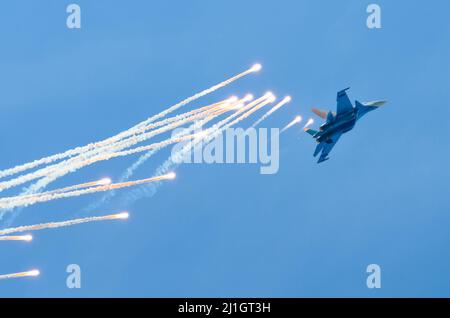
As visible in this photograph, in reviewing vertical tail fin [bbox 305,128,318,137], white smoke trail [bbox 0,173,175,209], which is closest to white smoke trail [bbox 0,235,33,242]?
white smoke trail [bbox 0,173,175,209]

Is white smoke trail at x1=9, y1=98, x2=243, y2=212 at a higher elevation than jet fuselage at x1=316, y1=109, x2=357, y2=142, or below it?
below

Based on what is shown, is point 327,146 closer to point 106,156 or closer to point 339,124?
point 339,124

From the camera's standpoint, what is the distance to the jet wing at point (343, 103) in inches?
3344

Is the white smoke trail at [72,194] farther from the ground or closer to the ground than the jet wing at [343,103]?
closer to the ground

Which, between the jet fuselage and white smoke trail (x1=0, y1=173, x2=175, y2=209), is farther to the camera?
the jet fuselage

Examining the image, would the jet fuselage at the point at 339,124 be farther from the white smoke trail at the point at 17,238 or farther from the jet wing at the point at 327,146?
the white smoke trail at the point at 17,238

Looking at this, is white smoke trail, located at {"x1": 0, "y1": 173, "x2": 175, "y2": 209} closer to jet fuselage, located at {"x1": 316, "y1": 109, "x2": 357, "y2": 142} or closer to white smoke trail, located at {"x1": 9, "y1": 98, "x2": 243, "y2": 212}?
white smoke trail, located at {"x1": 9, "y1": 98, "x2": 243, "y2": 212}

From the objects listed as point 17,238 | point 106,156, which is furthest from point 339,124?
point 17,238

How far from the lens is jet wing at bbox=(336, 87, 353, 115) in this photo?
279 ft

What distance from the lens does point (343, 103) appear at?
85.3m

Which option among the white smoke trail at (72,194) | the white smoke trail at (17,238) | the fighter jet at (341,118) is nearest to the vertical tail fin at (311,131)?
the fighter jet at (341,118)
